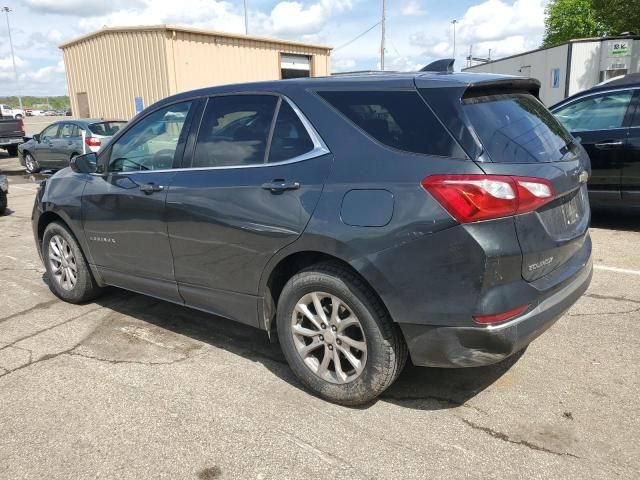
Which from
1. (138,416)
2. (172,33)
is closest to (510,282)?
(138,416)

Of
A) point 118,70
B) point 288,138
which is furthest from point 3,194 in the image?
point 118,70

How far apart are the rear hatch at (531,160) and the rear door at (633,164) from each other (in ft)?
12.0

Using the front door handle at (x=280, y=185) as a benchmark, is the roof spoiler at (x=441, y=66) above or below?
above

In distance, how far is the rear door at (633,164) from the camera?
628cm

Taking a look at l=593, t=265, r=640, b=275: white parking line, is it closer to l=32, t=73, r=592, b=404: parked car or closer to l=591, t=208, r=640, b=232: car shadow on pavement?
l=591, t=208, r=640, b=232: car shadow on pavement

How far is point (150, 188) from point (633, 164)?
214 inches

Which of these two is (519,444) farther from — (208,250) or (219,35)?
(219,35)

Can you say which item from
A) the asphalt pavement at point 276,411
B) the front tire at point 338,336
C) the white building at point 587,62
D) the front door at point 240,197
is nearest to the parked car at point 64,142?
the asphalt pavement at point 276,411

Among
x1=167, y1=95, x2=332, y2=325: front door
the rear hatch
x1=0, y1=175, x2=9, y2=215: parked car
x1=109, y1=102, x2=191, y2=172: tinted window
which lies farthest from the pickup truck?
the rear hatch

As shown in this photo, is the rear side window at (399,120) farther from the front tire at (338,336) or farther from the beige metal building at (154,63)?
the beige metal building at (154,63)

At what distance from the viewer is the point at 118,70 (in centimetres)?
1975

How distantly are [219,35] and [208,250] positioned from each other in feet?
58.9

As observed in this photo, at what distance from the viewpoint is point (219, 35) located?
1955 cm

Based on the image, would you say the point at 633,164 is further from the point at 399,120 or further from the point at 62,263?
the point at 62,263
